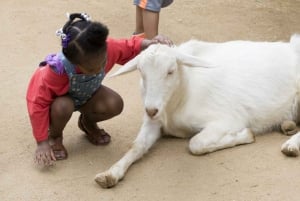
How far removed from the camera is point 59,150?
3684 mm

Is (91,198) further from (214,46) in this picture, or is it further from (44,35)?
(44,35)

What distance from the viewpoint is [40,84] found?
353 centimetres

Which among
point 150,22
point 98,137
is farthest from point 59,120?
point 150,22

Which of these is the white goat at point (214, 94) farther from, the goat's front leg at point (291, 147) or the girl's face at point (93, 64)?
the girl's face at point (93, 64)

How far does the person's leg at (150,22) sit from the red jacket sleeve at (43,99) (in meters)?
1.60

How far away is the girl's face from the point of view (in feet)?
10.9

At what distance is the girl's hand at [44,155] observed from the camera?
11.4 ft

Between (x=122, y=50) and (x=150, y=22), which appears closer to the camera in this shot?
(x=122, y=50)

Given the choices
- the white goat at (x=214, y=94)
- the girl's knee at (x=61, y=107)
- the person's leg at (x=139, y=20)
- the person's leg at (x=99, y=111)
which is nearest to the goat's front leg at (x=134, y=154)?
the white goat at (x=214, y=94)

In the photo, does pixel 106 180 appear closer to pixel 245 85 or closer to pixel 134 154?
pixel 134 154

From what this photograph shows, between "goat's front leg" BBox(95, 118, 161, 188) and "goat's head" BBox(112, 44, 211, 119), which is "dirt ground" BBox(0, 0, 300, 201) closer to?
"goat's front leg" BBox(95, 118, 161, 188)

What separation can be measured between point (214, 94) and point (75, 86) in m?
0.86

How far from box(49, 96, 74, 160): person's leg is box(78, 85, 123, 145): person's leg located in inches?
7.2

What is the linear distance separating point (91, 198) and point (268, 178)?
37.4 inches
